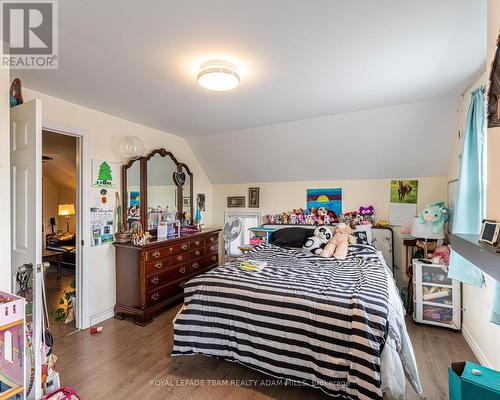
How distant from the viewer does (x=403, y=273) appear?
3.51 meters

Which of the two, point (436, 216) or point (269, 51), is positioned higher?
point (269, 51)

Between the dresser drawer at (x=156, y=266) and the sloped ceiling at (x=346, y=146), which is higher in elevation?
the sloped ceiling at (x=346, y=146)

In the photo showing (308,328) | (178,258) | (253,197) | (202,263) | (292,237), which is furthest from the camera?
(253,197)

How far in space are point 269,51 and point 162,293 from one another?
2794mm

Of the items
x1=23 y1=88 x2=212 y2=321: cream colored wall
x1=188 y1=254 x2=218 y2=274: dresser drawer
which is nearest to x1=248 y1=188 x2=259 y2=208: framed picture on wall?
x1=188 y1=254 x2=218 y2=274: dresser drawer

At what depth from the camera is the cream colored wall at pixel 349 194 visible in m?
3.44

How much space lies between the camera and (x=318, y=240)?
10.7 ft

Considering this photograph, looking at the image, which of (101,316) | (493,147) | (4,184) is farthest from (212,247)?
(493,147)

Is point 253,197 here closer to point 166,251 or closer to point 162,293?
point 166,251

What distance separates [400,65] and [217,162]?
3.03 m

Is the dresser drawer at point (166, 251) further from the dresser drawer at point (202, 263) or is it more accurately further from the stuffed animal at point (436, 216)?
the stuffed animal at point (436, 216)

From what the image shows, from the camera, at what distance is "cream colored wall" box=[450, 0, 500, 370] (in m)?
1.24

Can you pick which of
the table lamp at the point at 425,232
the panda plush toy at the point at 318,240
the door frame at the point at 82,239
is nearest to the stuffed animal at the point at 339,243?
the panda plush toy at the point at 318,240

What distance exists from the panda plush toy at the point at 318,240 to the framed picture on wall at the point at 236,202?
1.63 metres
